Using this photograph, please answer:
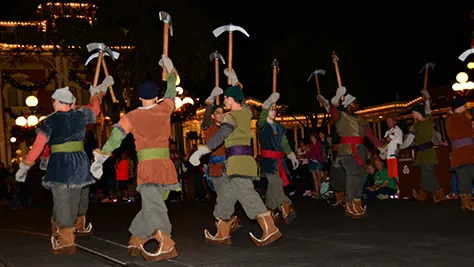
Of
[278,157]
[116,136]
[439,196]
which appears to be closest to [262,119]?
[278,157]

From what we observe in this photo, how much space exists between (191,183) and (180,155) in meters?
1.16

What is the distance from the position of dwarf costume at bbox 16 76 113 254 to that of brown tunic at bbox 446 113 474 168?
238 inches

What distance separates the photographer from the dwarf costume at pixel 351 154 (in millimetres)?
12844

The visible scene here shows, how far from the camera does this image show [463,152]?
42.2 feet

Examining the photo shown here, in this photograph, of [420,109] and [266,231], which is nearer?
[266,231]

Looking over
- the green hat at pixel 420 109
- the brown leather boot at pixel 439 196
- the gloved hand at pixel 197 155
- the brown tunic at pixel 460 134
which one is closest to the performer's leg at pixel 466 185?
the brown tunic at pixel 460 134

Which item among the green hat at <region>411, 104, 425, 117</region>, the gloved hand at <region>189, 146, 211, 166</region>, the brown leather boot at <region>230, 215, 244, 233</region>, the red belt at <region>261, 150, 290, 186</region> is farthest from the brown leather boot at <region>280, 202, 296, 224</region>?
the green hat at <region>411, 104, 425, 117</region>

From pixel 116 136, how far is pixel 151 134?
0.42 metres

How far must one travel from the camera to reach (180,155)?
23.5 meters

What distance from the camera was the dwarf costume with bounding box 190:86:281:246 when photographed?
9.52 metres

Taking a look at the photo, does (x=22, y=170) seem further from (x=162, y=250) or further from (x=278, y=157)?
(x=278, y=157)

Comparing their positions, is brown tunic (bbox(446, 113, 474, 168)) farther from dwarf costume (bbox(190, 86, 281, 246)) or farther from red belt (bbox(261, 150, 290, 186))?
dwarf costume (bbox(190, 86, 281, 246))

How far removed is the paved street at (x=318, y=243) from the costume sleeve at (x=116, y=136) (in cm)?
125

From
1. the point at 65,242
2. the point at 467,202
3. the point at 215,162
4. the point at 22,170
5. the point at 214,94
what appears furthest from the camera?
the point at 467,202
